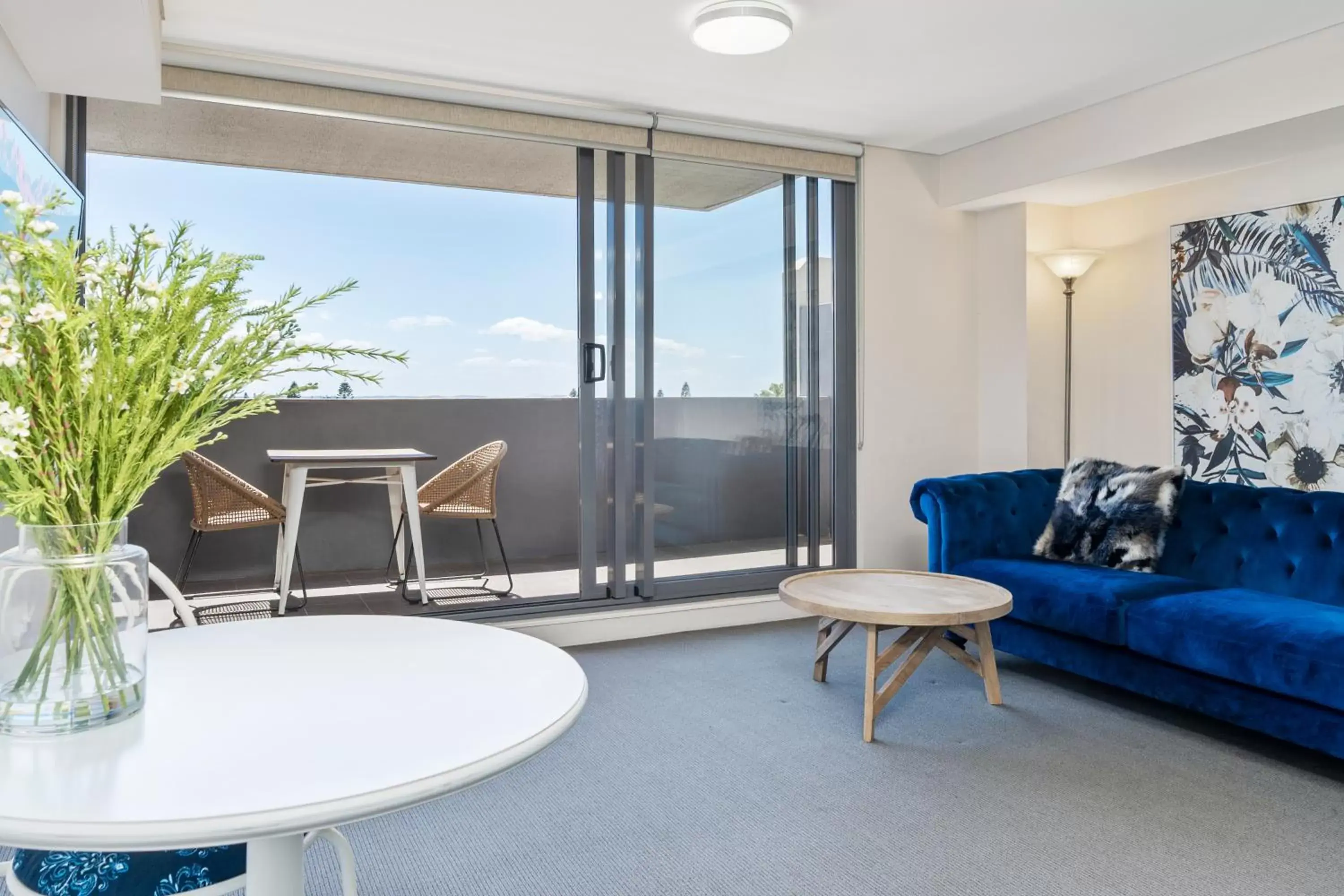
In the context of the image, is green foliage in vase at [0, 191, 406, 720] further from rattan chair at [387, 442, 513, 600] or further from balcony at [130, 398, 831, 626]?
rattan chair at [387, 442, 513, 600]

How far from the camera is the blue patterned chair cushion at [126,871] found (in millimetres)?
1272

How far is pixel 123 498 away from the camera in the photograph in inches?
45.8

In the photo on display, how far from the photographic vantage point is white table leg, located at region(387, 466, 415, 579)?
17.1ft

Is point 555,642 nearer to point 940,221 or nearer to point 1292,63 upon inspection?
point 940,221

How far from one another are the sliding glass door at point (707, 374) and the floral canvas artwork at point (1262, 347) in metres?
1.65

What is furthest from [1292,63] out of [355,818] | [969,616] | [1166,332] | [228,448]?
[228,448]

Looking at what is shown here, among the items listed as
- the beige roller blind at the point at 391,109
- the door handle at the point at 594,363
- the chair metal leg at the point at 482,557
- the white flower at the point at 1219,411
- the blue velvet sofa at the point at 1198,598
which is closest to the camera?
the blue velvet sofa at the point at 1198,598

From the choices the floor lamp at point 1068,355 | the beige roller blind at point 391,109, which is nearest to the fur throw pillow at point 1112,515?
the floor lamp at point 1068,355

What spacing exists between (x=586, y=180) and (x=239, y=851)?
3.41 meters

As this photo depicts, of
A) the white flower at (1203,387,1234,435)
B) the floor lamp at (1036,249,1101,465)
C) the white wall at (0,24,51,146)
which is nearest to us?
the white wall at (0,24,51,146)

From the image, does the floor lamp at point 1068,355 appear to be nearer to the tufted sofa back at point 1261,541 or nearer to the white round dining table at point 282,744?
the tufted sofa back at point 1261,541

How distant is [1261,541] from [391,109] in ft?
12.2

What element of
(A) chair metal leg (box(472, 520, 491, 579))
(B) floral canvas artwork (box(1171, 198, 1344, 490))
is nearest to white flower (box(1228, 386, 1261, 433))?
(B) floral canvas artwork (box(1171, 198, 1344, 490))

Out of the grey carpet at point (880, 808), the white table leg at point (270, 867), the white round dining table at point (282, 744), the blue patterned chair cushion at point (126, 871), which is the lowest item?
the grey carpet at point (880, 808)
